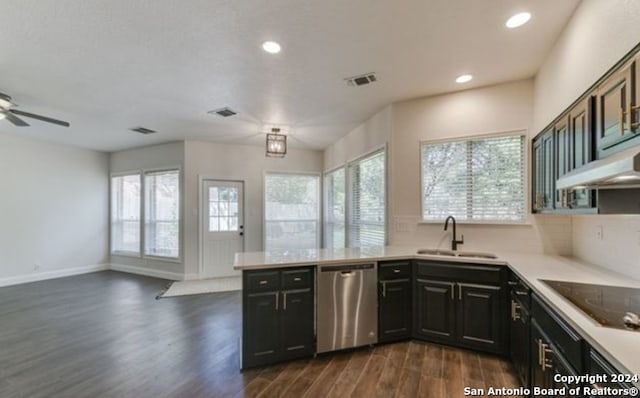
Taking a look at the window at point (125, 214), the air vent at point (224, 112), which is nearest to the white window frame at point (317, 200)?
the air vent at point (224, 112)

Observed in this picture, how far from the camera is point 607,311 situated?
137cm

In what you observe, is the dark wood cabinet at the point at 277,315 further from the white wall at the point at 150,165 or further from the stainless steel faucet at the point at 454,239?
the white wall at the point at 150,165

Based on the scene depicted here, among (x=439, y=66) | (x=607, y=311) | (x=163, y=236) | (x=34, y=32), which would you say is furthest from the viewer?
(x=163, y=236)

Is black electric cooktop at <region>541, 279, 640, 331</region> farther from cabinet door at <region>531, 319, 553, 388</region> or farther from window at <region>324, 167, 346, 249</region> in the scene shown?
window at <region>324, 167, 346, 249</region>

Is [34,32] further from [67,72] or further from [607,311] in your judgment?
[607,311]

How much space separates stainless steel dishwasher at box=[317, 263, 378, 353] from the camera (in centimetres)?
274

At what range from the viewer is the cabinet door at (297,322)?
2.63m

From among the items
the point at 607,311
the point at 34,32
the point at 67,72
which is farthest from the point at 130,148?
the point at 607,311

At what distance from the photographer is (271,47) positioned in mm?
2537

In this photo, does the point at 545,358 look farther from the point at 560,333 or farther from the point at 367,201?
the point at 367,201

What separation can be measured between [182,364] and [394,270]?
7.20 ft

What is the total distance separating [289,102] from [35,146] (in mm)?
5553

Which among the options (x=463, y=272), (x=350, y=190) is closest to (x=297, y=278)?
(x=463, y=272)

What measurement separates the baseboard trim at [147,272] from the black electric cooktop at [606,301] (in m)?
5.98
